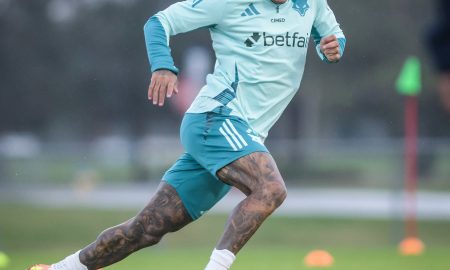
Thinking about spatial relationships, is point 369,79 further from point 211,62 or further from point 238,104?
point 238,104

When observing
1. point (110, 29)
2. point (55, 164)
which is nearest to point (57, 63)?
point (110, 29)

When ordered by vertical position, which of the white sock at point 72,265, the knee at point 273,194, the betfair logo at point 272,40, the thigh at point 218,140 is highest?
the betfair logo at point 272,40

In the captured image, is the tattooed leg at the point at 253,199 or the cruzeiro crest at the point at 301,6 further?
the cruzeiro crest at the point at 301,6

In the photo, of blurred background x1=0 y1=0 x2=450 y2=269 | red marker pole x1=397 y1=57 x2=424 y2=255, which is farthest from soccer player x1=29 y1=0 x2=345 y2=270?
blurred background x1=0 y1=0 x2=450 y2=269

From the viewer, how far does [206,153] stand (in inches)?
255

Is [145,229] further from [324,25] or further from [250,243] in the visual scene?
[250,243]

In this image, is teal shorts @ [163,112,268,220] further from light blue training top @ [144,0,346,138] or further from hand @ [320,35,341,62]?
hand @ [320,35,341,62]

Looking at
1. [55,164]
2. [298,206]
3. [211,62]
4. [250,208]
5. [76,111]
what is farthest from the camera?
[76,111]

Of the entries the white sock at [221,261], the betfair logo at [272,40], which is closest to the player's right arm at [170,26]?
the betfair logo at [272,40]

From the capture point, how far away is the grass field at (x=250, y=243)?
11695 mm

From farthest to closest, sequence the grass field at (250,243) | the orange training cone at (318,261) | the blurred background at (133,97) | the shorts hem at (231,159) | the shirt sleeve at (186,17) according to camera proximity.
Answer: the blurred background at (133,97), the grass field at (250,243), the orange training cone at (318,261), the shirt sleeve at (186,17), the shorts hem at (231,159)

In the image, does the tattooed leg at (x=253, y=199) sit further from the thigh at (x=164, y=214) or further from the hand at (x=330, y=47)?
the hand at (x=330, y=47)

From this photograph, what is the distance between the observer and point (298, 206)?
2161 cm

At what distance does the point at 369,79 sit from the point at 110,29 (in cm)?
842
